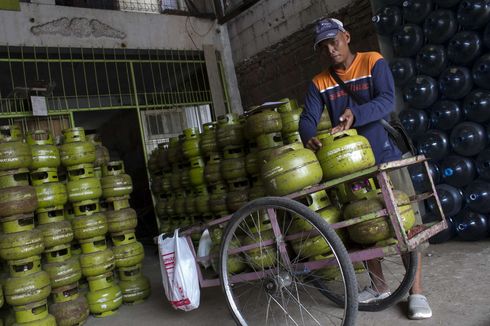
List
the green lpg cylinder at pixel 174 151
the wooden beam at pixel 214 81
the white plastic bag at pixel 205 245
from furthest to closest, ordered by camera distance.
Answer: the wooden beam at pixel 214 81 → the green lpg cylinder at pixel 174 151 → the white plastic bag at pixel 205 245

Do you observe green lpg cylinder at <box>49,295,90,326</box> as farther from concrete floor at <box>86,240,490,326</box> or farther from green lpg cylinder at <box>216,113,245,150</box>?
green lpg cylinder at <box>216,113,245,150</box>

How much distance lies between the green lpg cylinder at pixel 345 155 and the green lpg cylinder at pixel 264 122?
5.29ft

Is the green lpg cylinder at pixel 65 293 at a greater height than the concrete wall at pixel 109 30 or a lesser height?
lesser

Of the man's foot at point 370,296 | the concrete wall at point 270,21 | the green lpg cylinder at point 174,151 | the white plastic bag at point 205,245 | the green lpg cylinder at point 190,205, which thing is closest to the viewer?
the man's foot at point 370,296

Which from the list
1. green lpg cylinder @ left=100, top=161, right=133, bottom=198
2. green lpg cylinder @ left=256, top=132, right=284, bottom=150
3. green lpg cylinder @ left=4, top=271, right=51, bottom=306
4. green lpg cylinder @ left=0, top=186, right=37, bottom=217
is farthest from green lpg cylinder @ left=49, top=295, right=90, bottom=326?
green lpg cylinder @ left=256, top=132, right=284, bottom=150

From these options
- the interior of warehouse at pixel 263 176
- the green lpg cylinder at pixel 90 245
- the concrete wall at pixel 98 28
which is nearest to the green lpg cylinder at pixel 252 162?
the interior of warehouse at pixel 263 176

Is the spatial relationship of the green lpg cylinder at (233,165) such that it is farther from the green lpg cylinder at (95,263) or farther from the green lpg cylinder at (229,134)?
the green lpg cylinder at (95,263)

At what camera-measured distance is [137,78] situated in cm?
911

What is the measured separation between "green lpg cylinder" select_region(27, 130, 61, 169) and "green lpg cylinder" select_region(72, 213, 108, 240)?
0.56 metres

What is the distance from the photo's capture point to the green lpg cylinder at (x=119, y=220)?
414cm

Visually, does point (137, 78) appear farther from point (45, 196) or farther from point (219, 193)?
point (45, 196)

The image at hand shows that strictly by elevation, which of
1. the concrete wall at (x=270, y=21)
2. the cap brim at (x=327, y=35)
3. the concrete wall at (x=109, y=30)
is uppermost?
the concrete wall at (x=109, y=30)

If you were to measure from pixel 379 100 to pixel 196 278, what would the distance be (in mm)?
1655

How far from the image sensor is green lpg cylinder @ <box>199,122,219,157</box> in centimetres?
495
